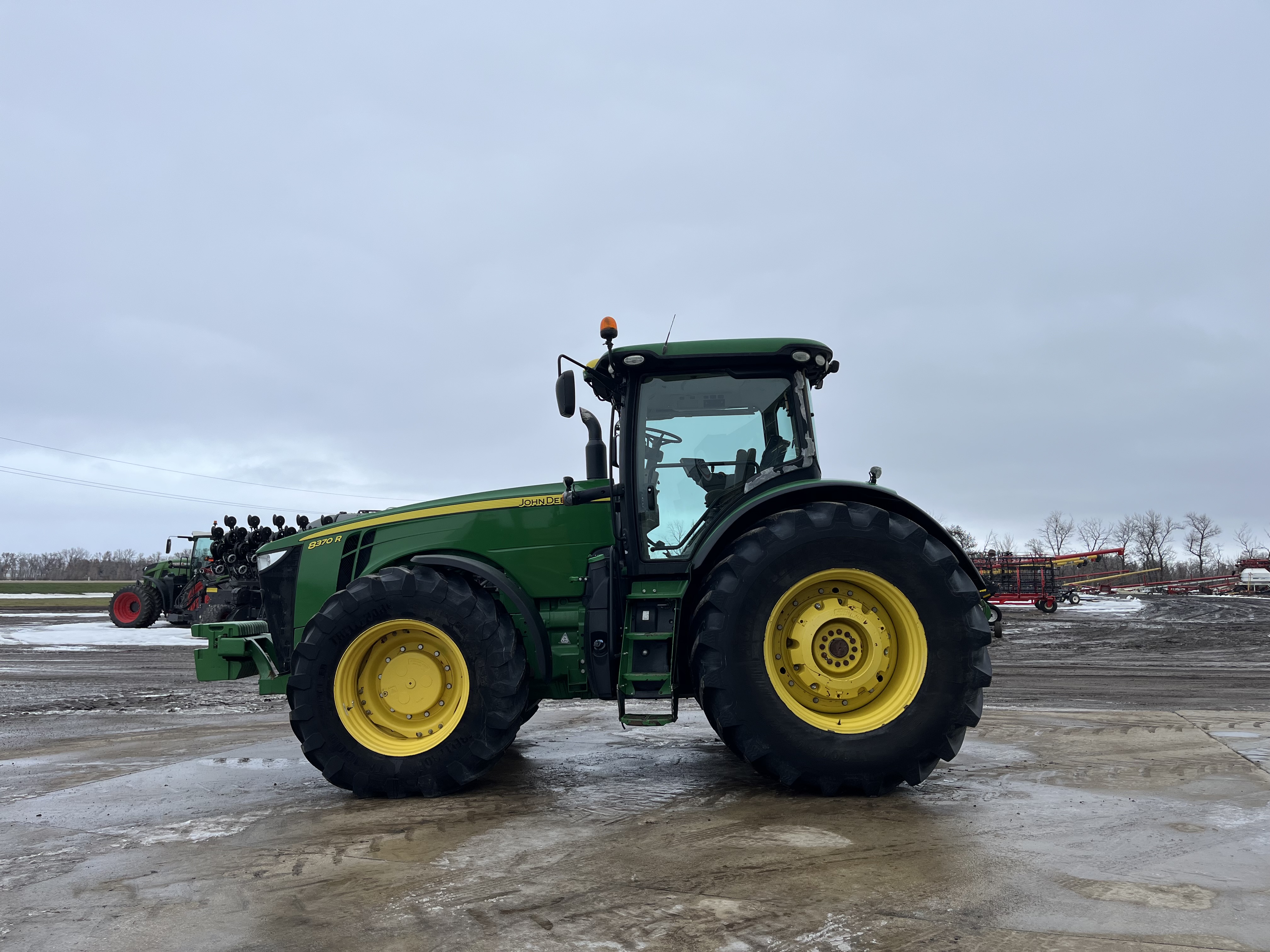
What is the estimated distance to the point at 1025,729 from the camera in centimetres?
633

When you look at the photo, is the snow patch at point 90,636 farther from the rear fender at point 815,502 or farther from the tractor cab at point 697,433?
the rear fender at point 815,502

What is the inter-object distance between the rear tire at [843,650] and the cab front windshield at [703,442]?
56 cm

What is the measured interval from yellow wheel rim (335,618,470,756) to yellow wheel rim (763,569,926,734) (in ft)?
5.72

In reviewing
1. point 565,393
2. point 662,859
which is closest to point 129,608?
point 565,393

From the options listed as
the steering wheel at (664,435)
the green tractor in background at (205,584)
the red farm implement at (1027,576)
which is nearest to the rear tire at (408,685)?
the steering wheel at (664,435)

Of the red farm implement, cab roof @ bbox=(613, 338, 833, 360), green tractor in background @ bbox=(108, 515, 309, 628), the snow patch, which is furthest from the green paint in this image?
the red farm implement

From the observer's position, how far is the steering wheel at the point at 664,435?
4977 mm

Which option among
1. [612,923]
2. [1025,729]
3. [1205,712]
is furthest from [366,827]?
[1205,712]

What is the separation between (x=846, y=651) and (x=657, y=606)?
3.39 ft

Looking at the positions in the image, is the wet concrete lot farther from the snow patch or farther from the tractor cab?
the snow patch

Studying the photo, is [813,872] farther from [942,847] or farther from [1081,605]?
[1081,605]

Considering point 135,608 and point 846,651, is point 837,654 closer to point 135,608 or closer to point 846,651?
point 846,651

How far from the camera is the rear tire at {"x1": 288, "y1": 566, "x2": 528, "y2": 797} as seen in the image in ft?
14.5

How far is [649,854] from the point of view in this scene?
11.2 feet
